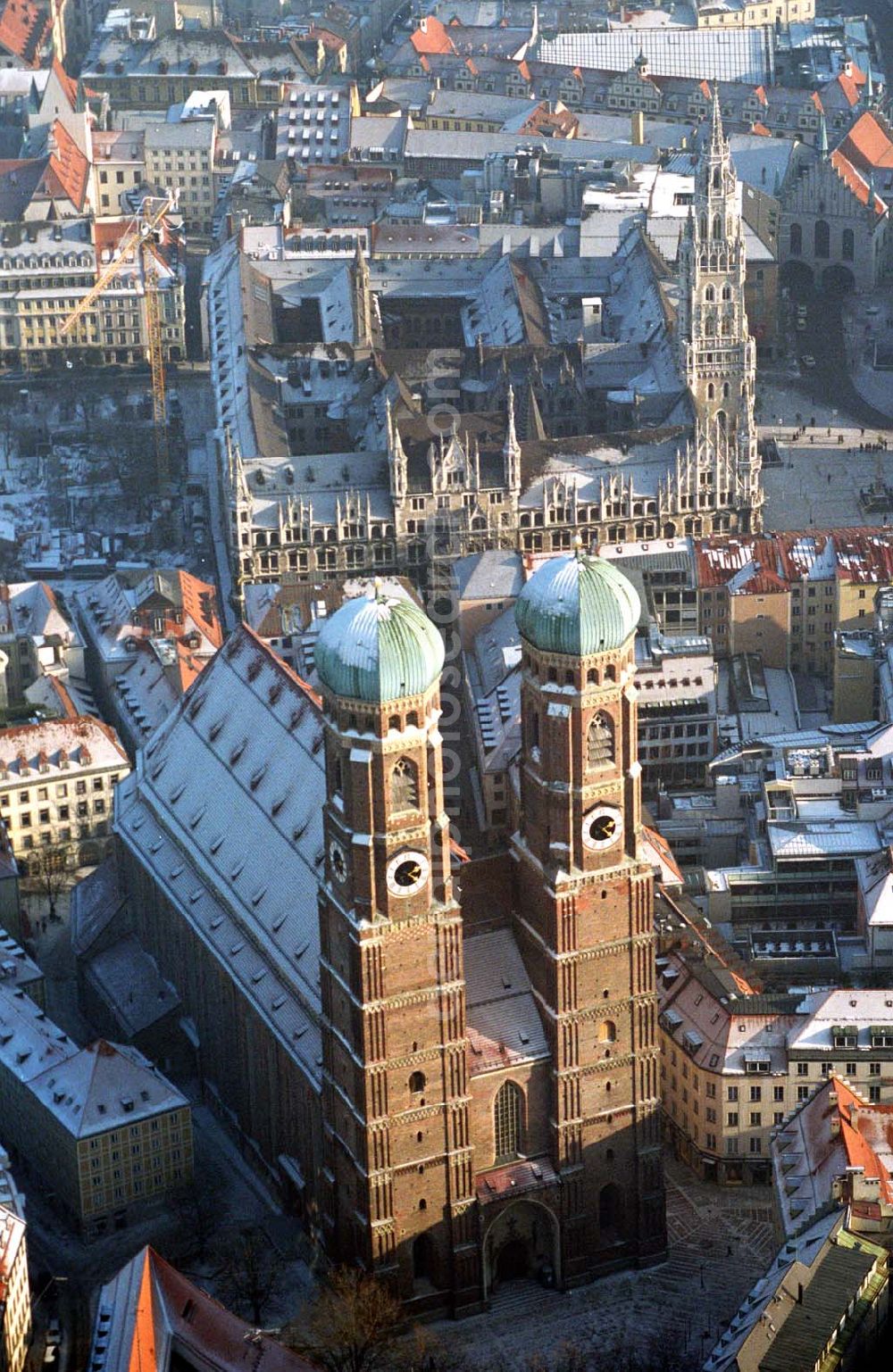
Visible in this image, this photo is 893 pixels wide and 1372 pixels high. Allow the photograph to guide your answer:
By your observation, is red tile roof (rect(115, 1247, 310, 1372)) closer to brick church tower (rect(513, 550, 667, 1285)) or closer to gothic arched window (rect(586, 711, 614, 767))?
brick church tower (rect(513, 550, 667, 1285))

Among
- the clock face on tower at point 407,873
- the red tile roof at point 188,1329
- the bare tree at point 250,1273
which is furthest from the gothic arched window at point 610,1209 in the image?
the red tile roof at point 188,1329

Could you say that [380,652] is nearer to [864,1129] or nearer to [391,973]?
[391,973]

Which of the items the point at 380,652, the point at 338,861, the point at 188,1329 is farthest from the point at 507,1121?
the point at 380,652

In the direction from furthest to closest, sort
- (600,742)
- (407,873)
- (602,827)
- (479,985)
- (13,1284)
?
(479,985) < (602,827) < (600,742) < (13,1284) < (407,873)

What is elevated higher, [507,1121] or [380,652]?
[380,652]

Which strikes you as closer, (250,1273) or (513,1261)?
(250,1273)
